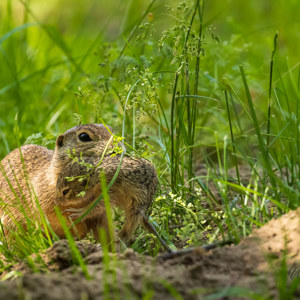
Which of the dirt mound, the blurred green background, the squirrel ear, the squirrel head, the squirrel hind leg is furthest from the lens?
the blurred green background

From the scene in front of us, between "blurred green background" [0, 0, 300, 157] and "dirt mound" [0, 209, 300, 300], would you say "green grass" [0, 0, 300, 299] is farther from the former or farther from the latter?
"dirt mound" [0, 209, 300, 300]

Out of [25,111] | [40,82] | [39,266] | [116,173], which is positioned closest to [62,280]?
[39,266]

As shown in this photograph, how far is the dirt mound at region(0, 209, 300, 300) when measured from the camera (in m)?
1.88

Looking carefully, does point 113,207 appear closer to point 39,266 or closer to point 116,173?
point 116,173

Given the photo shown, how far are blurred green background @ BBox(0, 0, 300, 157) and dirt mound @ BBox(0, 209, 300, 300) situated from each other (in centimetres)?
112

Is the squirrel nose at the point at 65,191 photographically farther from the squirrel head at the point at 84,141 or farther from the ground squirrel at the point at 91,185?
the squirrel head at the point at 84,141

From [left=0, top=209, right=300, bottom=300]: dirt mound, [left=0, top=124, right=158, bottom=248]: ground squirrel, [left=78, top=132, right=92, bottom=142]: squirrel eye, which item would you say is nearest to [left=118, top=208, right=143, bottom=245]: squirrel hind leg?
[left=0, top=124, right=158, bottom=248]: ground squirrel

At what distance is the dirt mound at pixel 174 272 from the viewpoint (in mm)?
1885

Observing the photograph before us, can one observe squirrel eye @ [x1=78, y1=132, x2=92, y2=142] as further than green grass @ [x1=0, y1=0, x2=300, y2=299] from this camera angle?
Yes

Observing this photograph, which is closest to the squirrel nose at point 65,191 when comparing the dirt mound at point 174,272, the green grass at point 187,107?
the green grass at point 187,107

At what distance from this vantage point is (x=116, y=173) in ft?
8.84

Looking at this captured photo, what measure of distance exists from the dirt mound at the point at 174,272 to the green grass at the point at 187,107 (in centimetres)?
20

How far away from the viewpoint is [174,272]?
2.10m

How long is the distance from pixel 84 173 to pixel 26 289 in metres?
1.01
